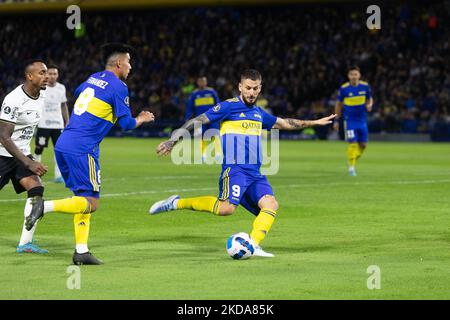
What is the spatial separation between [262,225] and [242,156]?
885mm

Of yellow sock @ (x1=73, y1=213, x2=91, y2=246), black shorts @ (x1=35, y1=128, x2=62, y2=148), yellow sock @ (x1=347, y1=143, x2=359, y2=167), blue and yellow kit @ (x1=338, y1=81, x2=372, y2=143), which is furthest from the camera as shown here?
blue and yellow kit @ (x1=338, y1=81, x2=372, y2=143)

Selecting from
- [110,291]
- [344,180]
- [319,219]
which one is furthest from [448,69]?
[110,291]

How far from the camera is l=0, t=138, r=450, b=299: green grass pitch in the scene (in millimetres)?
8805

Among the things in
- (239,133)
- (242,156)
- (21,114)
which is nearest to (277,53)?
(239,133)

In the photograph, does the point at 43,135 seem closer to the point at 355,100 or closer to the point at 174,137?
the point at 355,100

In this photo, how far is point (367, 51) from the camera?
4538 centimetres

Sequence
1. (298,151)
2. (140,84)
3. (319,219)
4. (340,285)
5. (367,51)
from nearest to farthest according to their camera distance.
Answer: (340,285), (319,219), (298,151), (367,51), (140,84)

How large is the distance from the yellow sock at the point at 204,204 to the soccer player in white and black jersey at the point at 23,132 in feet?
5.24

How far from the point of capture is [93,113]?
10.4m

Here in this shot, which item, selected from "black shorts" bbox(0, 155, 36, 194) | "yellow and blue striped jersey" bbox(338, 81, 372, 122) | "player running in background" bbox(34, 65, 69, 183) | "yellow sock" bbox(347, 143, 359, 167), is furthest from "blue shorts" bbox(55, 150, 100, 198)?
"yellow and blue striped jersey" bbox(338, 81, 372, 122)

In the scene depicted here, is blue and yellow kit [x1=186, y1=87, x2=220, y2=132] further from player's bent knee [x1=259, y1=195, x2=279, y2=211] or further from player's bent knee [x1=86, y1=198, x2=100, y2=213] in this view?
player's bent knee [x1=86, y1=198, x2=100, y2=213]

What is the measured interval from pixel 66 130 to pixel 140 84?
4071cm

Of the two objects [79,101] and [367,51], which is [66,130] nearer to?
[79,101]

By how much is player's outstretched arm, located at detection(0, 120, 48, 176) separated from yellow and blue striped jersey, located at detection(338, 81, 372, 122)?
46.9ft
